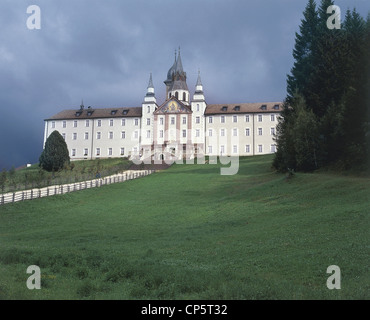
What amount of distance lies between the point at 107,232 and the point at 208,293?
467 inches

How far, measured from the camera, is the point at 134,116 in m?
81.3

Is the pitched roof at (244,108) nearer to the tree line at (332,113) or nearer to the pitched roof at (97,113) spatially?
the pitched roof at (97,113)

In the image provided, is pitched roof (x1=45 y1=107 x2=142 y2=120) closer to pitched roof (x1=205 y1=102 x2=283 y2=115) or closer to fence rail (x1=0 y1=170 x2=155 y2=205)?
pitched roof (x1=205 y1=102 x2=283 y2=115)

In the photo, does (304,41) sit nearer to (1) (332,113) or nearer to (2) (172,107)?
(1) (332,113)

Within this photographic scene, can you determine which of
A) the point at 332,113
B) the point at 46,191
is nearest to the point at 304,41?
the point at 332,113

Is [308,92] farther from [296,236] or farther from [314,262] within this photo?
[314,262]

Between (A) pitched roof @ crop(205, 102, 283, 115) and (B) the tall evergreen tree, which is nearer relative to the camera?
(B) the tall evergreen tree

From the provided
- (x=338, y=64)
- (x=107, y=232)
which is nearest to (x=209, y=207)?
(x=107, y=232)

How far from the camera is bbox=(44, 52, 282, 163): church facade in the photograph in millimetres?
76500

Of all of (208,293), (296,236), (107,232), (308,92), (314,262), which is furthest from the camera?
(308,92)

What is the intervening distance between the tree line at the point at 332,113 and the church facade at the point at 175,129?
30720 mm

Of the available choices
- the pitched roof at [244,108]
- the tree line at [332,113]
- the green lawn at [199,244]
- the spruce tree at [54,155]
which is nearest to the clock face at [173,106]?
the pitched roof at [244,108]

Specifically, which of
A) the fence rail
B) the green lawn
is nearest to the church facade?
the fence rail
